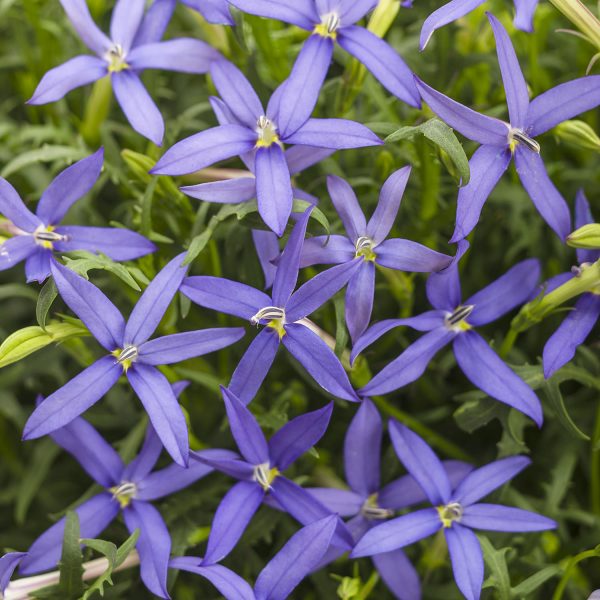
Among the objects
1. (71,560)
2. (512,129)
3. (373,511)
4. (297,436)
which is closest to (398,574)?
(373,511)

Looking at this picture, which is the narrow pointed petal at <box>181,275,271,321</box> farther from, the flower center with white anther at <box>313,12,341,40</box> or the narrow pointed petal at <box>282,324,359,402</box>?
the flower center with white anther at <box>313,12,341,40</box>

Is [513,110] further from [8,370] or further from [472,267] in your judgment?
[8,370]

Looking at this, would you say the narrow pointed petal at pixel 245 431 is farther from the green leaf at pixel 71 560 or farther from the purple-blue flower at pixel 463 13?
the purple-blue flower at pixel 463 13

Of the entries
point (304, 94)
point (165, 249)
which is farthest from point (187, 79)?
point (304, 94)

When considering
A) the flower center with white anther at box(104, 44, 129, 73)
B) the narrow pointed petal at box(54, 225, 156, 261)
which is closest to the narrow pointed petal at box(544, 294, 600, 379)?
the narrow pointed petal at box(54, 225, 156, 261)

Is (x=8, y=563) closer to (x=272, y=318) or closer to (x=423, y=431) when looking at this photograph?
(x=272, y=318)
